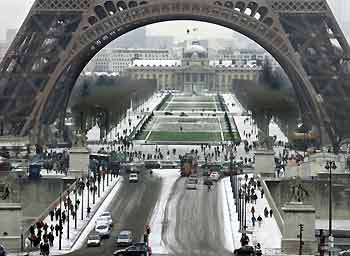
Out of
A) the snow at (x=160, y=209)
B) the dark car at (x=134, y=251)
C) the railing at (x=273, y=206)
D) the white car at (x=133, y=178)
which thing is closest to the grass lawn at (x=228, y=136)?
the snow at (x=160, y=209)

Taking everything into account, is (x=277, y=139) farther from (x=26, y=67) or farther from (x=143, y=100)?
(x=143, y=100)

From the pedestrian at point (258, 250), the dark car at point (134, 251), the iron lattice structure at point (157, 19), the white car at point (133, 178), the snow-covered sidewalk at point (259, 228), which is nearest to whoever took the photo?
the dark car at point (134, 251)

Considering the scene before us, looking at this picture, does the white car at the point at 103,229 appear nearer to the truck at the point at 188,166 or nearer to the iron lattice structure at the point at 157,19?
the truck at the point at 188,166

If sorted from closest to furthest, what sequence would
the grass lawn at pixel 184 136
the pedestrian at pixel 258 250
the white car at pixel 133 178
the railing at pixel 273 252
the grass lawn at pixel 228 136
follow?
the pedestrian at pixel 258 250, the railing at pixel 273 252, the white car at pixel 133 178, the grass lawn at pixel 228 136, the grass lawn at pixel 184 136

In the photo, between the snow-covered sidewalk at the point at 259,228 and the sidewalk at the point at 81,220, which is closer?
the sidewalk at the point at 81,220

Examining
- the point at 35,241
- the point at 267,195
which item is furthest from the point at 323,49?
the point at 35,241

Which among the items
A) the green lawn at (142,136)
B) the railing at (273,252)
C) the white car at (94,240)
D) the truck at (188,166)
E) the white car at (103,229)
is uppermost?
the green lawn at (142,136)

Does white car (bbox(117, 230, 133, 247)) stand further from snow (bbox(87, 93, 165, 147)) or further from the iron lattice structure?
snow (bbox(87, 93, 165, 147))
